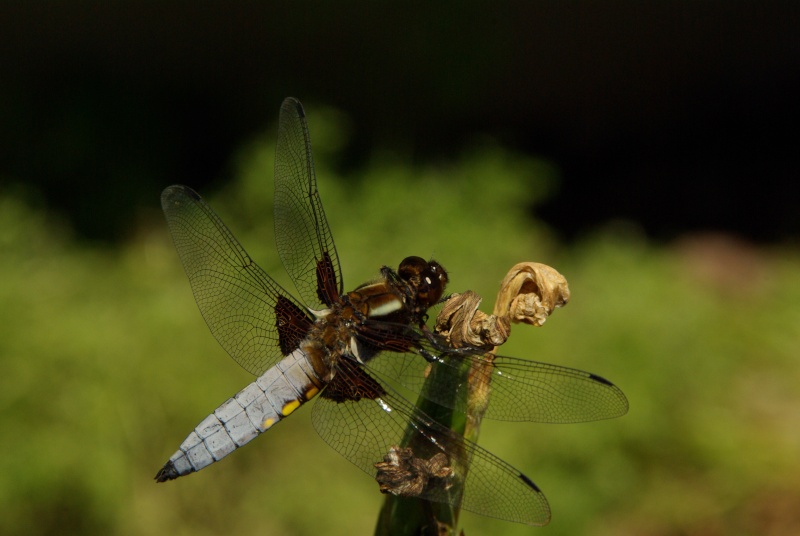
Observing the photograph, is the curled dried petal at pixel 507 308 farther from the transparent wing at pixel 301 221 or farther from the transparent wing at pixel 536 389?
the transparent wing at pixel 301 221

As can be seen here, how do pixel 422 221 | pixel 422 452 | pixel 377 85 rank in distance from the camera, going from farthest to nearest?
pixel 377 85, pixel 422 221, pixel 422 452

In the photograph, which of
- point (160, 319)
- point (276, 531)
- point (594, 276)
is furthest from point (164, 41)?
point (276, 531)

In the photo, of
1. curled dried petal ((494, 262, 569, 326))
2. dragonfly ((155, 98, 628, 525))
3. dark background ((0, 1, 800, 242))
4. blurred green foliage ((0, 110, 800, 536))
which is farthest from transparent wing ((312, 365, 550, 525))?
dark background ((0, 1, 800, 242))

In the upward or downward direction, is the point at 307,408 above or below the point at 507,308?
above

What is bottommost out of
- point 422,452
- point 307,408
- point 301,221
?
point 422,452

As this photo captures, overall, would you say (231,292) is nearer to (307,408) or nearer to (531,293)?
(531,293)

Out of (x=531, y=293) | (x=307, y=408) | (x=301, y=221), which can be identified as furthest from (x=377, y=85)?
(x=531, y=293)

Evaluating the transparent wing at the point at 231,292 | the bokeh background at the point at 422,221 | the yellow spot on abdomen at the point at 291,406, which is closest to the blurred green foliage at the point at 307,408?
the bokeh background at the point at 422,221
